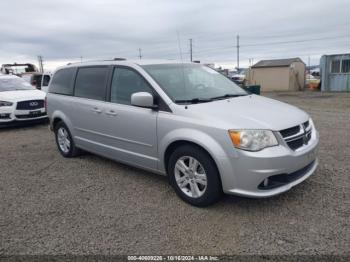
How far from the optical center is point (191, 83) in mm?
4445

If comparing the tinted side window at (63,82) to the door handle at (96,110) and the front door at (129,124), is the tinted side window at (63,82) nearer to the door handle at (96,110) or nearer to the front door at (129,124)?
the door handle at (96,110)

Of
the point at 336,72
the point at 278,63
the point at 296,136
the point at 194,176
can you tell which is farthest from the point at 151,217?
the point at 278,63

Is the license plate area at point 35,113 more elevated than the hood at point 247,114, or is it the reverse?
the hood at point 247,114

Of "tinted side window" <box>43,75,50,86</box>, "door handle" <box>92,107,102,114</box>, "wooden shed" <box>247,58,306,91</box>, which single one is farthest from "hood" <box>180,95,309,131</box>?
"wooden shed" <box>247,58,306,91</box>

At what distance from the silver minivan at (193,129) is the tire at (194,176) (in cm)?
1

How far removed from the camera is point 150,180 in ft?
15.6

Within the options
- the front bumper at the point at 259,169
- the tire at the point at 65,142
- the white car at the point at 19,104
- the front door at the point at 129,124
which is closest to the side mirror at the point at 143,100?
the front door at the point at 129,124

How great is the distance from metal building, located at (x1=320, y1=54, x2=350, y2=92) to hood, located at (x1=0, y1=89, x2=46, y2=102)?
20.0 metres

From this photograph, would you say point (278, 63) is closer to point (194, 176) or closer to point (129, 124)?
point (129, 124)

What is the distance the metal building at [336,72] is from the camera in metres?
22.5

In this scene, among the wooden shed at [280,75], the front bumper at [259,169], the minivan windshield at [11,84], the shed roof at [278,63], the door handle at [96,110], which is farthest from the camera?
the shed roof at [278,63]

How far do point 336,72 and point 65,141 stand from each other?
873 inches

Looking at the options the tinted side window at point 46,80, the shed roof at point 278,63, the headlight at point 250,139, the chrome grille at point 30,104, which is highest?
the shed roof at point 278,63

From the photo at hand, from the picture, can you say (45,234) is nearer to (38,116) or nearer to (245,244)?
(245,244)
